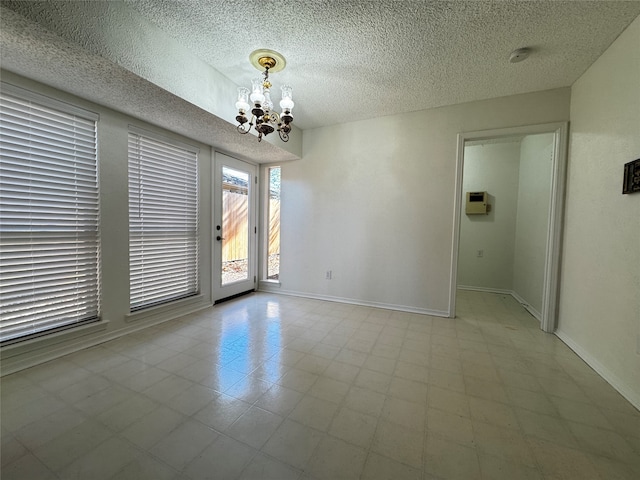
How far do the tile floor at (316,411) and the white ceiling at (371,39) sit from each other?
2.19m

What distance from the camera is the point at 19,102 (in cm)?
183

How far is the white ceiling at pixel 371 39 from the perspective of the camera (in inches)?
63.7

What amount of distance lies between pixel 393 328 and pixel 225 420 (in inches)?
75.3

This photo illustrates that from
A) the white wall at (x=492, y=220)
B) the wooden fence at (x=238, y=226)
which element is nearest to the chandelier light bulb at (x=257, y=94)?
the wooden fence at (x=238, y=226)

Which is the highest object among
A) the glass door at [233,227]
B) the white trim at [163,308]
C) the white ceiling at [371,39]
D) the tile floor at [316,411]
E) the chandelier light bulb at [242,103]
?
the white ceiling at [371,39]

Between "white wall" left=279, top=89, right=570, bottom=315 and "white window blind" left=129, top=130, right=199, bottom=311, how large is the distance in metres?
1.41

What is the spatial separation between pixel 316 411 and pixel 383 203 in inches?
102

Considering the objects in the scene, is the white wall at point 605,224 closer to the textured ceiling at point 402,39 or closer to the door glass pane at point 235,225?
the textured ceiling at point 402,39

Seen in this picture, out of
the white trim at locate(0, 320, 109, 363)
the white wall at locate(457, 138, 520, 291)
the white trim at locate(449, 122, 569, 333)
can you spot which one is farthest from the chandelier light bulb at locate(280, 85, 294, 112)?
the white wall at locate(457, 138, 520, 291)

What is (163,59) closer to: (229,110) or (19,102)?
(229,110)

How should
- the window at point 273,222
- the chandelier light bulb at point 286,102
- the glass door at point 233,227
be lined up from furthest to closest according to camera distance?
the window at point 273,222
the glass door at point 233,227
the chandelier light bulb at point 286,102

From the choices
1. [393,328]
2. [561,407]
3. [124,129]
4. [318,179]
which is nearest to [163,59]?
[124,129]

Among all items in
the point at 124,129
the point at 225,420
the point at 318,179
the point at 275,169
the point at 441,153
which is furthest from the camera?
the point at 275,169

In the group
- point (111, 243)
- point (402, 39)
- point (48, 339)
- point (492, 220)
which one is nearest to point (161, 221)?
point (111, 243)
